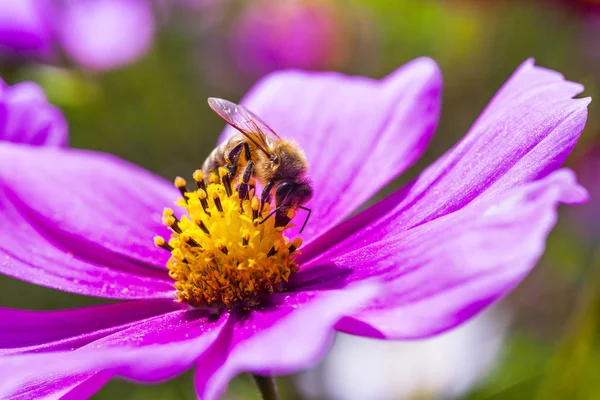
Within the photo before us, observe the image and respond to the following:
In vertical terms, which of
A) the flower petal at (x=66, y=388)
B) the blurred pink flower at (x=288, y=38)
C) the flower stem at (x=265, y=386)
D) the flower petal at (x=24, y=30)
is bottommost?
the flower petal at (x=66, y=388)

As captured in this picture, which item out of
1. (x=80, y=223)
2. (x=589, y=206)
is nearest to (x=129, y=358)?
(x=80, y=223)

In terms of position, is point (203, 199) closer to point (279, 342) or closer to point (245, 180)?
point (245, 180)

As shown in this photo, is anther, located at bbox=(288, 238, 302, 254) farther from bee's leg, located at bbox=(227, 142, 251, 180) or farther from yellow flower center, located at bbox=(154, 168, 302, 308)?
bee's leg, located at bbox=(227, 142, 251, 180)

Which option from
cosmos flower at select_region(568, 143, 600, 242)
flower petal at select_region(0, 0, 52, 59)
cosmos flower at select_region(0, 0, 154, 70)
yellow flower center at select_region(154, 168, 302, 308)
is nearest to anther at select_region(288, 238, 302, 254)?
yellow flower center at select_region(154, 168, 302, 308)

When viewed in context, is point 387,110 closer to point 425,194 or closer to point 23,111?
point 425,194

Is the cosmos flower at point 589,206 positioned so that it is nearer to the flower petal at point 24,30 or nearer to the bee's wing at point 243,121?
the bee's wing at point 243,121

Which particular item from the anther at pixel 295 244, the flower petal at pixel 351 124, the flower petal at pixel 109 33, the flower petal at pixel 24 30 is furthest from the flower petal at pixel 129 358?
the flower petal at pixel 109 33
